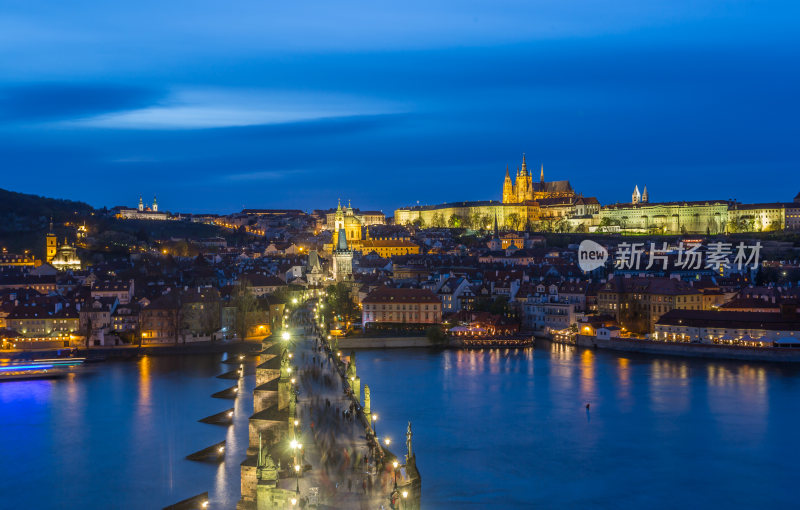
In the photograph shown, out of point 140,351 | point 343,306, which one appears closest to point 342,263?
point 343,306

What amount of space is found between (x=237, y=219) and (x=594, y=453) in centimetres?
7439

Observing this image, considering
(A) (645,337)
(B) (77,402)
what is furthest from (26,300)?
(A) (645,337)

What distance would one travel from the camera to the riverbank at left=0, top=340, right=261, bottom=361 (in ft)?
72.9

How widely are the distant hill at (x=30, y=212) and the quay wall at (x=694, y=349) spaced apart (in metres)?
42.9

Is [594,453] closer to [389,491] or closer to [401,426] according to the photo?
[401,426]

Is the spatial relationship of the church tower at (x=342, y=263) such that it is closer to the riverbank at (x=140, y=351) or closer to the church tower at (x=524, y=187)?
the riverbank at (x=140, y=351)

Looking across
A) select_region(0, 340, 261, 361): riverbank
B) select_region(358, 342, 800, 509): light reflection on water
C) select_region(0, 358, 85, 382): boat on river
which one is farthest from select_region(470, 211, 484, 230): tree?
select_region(0, 358, 85, 382): boat on river

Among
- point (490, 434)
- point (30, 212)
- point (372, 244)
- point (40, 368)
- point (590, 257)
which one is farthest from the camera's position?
point (30, 212)

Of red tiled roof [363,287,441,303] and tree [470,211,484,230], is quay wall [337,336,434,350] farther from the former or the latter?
tree [470,211,484,230]

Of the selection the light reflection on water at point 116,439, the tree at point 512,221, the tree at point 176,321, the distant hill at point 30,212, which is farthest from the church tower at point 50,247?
the tree at point 512,221

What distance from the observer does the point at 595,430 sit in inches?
553

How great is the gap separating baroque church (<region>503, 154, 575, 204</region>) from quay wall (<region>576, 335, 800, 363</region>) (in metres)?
54.7

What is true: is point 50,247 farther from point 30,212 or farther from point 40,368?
point 40,368

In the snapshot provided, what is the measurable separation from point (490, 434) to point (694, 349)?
426 inches
